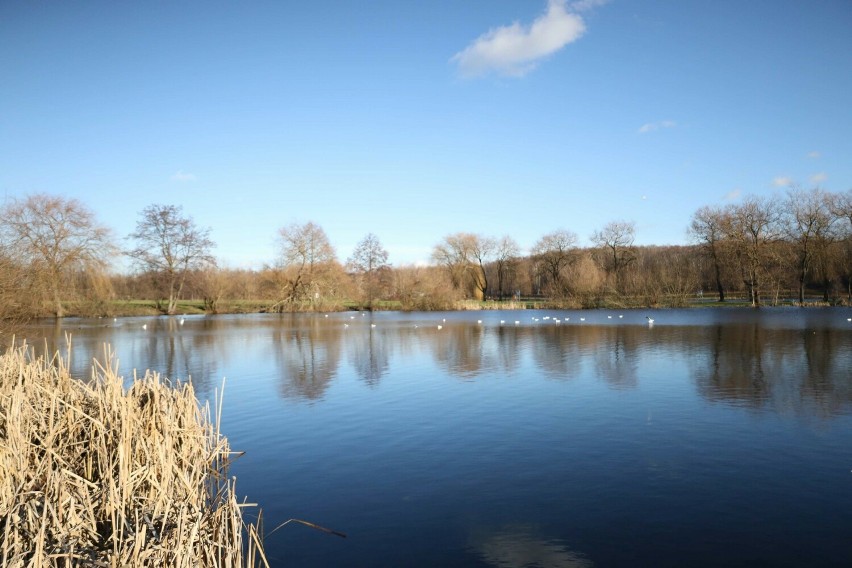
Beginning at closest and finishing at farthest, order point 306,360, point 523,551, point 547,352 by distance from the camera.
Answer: point 523,551
point 306,360
point 547,352

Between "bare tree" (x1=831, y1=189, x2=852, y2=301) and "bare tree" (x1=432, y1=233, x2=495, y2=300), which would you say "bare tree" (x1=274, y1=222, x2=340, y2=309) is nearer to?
"bare tree" (x1=432, y1=233, x2=495, y2=300)

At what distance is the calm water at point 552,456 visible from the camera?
5.90m

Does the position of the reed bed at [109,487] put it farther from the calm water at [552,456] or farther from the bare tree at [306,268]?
the bare tree at [306,268]

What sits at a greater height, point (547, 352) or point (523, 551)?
point (547, 352)

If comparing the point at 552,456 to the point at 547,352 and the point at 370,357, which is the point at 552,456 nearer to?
the point at 547,352

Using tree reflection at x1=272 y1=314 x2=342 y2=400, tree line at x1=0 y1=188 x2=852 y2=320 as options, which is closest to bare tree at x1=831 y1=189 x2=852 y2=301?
tree line at x1=0 y1=188 x2=852 y2=320

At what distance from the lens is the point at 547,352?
2169 centimetres

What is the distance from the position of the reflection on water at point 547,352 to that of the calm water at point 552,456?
17 cm

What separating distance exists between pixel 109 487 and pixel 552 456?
6.33 metres

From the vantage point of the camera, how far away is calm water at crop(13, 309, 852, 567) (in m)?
5.90

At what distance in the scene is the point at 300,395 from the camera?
1449 cm

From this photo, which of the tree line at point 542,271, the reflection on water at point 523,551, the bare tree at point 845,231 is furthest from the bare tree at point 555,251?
the reflection on water at point 523,551

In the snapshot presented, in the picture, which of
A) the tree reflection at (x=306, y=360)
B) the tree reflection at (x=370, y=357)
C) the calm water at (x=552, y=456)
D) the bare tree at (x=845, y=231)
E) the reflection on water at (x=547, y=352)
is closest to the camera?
the calm water at (x=552, y=456)

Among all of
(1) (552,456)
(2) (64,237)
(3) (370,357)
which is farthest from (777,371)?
(2) (64,237)
